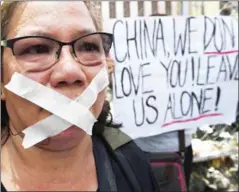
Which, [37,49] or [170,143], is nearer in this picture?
[37,49]

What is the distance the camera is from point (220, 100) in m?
2.36

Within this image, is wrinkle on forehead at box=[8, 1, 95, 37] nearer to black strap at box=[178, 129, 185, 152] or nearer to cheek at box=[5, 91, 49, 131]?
cheek at box=[5, 91, 49, 131]

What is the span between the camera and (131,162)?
90 centimetres

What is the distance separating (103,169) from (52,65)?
28cm

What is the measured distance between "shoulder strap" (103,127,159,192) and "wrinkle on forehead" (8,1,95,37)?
1.07ft

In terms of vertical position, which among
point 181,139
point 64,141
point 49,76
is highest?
point 49,76

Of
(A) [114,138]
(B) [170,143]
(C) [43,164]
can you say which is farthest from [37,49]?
(B) [170,143]

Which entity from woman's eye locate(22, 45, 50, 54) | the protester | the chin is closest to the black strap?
the protester

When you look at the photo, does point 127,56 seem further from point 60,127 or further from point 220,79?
point 60,127

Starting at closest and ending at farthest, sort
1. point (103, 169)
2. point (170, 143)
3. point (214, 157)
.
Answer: point (103, 169), point (170, 143), point (214, 157)

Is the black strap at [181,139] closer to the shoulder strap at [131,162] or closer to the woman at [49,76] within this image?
the shoulder strap at [131,162]

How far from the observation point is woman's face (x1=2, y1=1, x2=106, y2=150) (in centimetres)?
65

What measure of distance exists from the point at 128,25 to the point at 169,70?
1.07 ft

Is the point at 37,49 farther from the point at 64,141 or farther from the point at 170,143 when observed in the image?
the point at 170,143
